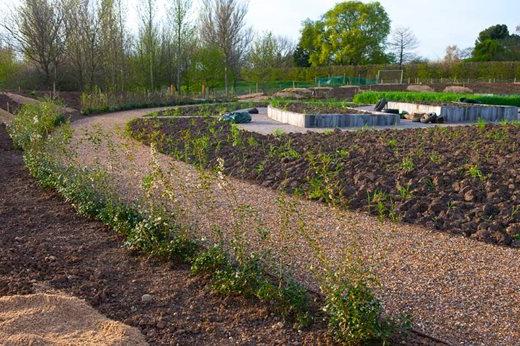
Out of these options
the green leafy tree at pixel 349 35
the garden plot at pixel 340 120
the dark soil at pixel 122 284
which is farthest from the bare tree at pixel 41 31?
the green leafy tree at pixel 349 35

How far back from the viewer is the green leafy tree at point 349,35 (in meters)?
55.9

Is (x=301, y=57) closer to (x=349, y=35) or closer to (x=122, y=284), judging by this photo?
(x=349, y=35)

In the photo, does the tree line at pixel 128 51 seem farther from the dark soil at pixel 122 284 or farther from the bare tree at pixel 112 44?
the dark soil at pixel 122 284

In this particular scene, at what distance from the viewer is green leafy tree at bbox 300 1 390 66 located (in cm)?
5594

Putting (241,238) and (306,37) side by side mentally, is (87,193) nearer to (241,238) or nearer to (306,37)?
(241,238)

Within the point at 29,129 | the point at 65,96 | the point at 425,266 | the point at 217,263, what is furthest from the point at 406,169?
the point at 65,96

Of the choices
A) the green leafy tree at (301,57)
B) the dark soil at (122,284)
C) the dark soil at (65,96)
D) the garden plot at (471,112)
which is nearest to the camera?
the dark soil at (122,284)

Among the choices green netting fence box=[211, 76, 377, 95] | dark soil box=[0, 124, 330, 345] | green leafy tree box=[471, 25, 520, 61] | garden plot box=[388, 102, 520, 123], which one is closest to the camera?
dark soil box=[0, 124, 330, 345]

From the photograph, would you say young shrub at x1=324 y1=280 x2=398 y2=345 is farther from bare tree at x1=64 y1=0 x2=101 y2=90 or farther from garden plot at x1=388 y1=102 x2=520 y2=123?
bare tree at x1=64 y1=0 x2=101 y2=90

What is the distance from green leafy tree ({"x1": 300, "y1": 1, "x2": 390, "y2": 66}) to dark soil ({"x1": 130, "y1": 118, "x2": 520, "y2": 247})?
44.3m

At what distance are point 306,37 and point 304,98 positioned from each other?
3092 centimetres

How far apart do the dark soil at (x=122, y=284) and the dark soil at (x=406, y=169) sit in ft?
8.51

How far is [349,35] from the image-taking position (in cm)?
5594

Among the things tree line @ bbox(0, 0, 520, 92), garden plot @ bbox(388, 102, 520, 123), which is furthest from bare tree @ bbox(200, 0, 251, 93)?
garden plot @ bbox(388, 102, 520, 123)
